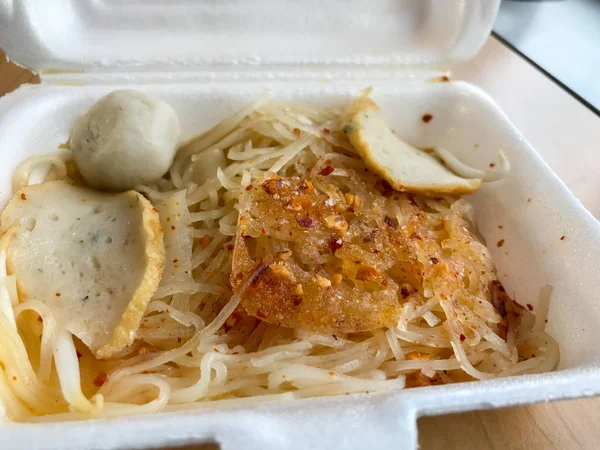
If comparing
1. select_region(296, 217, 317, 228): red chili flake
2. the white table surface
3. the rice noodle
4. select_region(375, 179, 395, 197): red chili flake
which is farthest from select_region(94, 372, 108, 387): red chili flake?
the white table surface

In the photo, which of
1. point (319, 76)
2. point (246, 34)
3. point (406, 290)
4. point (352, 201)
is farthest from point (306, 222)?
point (246, 34)

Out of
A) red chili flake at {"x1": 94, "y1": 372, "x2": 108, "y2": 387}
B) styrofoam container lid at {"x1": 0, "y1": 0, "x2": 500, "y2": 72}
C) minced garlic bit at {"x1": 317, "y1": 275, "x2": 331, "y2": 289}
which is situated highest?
styrofoam container lid at {"x1": 0, "y1": 0, "x2": 500, "y2": 72}

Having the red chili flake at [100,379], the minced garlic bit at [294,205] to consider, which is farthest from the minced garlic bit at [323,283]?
the red chili flake at [100,379]

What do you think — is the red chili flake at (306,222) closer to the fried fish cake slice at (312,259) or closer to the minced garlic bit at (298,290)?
the fried fish cake slice at (312,259)

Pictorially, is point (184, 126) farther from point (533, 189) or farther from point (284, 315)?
point (533, 189)

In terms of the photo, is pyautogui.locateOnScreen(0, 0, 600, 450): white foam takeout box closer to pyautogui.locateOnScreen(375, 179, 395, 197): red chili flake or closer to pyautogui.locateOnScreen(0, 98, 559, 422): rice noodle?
pyautogui.locateOnScreen(0, 98, 559, 422): rice noodle

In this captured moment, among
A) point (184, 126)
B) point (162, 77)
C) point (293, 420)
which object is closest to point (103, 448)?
point (293, 420)

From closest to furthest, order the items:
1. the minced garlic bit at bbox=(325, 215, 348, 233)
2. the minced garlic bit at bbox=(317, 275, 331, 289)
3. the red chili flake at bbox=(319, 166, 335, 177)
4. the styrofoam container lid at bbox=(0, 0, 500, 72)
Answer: the minced garlic bit at bbox=(317, 275, 331, 289)
the minced garlic bit at bbox=(325, 215, 348, 233)
the red chili flake at bbox=(319, 166, 335, 177)
the styrofoam container lid at bbox=(0, 0, 500, 72)
